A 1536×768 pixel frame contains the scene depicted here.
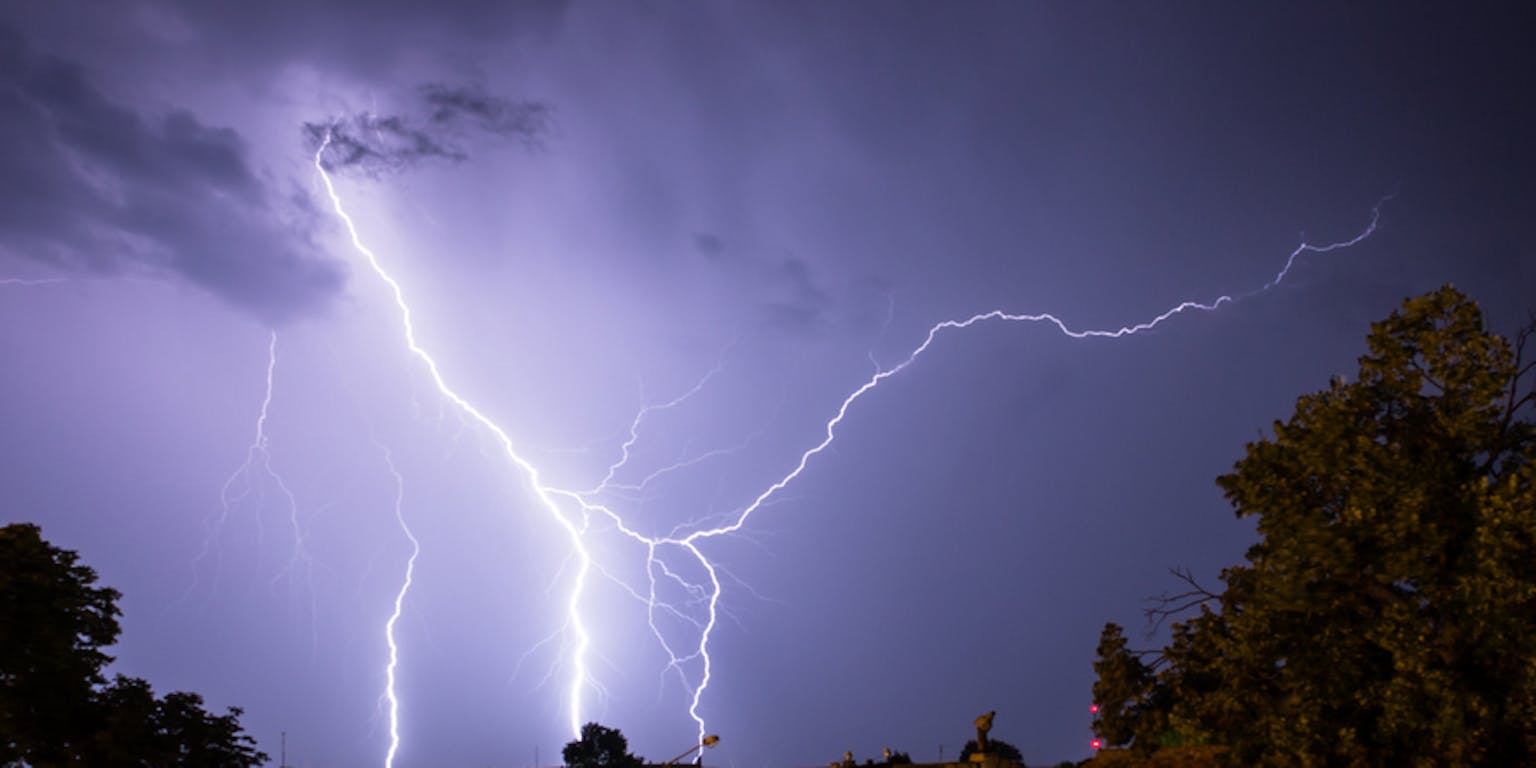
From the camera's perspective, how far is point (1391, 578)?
38.9 ft

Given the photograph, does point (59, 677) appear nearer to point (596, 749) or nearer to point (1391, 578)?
point (1391, 578)

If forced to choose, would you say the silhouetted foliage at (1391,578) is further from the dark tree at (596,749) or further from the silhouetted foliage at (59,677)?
the dark tree at (596,749)

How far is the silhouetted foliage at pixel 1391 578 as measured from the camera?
1110 centimetres

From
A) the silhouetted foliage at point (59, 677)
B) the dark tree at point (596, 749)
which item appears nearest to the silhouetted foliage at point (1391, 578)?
the silhouetted foliage at point (59, 677)

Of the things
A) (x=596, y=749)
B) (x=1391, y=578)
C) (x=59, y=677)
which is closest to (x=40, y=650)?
(x=59, y=677)

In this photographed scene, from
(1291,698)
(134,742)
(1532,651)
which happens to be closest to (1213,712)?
(1291,698)

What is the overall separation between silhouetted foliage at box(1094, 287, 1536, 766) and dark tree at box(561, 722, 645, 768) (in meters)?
37.8

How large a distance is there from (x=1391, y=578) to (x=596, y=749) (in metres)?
42.7

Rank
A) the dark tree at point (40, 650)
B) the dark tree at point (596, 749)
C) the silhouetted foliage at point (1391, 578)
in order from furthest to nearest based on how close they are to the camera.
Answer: the dark tree at point (596, 749) → the dark tree at point (40, 650) → the silhouetted foliage at point (1391, 578)

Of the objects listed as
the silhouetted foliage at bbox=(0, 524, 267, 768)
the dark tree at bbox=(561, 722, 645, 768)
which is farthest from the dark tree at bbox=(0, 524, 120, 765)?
the dark tree at bbox=(561, 722, 645, 768)

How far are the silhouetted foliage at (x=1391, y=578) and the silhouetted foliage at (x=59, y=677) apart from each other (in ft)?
51.7

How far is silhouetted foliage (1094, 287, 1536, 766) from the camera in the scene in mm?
11102

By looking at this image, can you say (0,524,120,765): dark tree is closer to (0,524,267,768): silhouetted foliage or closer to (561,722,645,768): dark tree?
(0,524,267,768): silhouetted foliage

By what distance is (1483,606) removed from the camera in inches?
429
